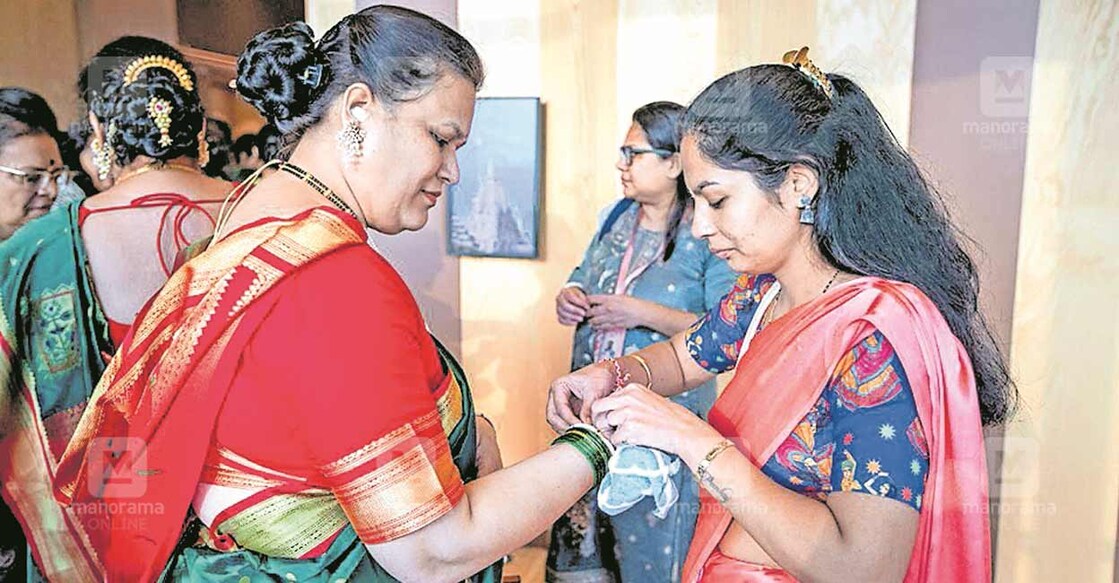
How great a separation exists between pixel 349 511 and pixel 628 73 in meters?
1.68

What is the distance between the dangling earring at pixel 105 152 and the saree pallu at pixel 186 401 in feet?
2.54

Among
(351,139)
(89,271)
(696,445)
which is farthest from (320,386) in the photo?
(89,271)

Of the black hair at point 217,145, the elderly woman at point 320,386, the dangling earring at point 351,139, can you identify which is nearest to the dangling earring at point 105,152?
the black hair at point 217,145

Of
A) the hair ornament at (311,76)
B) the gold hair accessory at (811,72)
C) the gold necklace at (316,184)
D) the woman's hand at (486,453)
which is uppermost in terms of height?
the gold hair accessory at (811,72)

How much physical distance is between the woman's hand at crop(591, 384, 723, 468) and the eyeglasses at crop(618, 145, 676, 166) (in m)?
1.09

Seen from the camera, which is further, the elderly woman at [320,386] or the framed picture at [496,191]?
the framed picture at [496,191]

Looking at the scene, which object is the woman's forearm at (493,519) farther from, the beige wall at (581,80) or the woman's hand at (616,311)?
the beige wall at (581,80)

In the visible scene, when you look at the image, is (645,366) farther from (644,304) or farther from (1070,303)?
(1070,303)

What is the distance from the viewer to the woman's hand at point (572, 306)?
1.93m

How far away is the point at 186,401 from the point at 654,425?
1.55 feet

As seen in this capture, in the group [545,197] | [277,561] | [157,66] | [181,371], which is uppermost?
[157,66]

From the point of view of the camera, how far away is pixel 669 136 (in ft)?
6.30

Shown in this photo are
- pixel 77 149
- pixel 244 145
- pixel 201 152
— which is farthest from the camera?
pixel 244 145

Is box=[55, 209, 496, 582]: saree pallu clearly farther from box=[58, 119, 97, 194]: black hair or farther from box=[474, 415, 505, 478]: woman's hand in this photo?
box=[58, 119, 97, 194]: black hair
